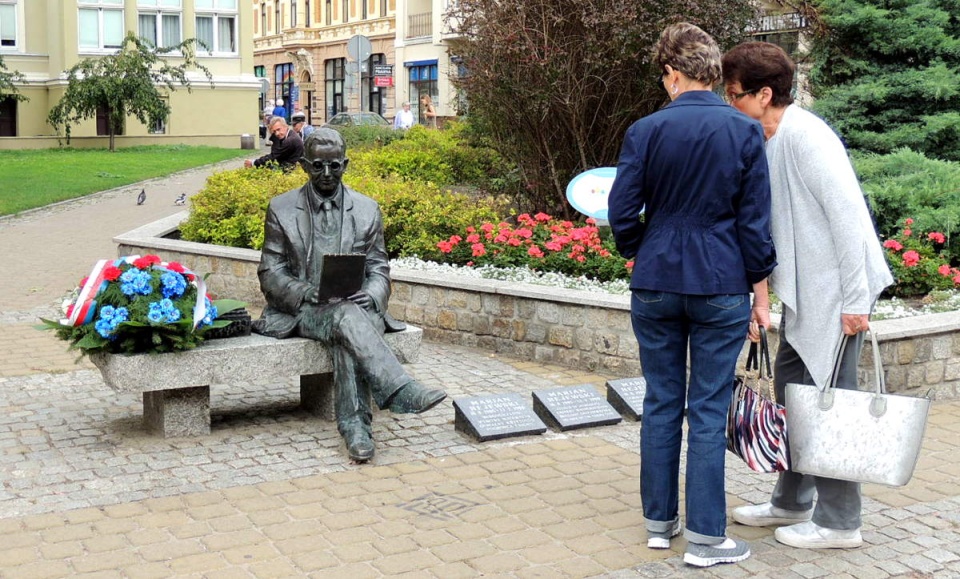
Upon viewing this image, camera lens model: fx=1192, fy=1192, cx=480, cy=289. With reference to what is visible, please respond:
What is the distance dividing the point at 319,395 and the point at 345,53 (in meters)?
52.9

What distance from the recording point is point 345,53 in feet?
191

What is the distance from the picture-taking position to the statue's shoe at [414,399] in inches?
241

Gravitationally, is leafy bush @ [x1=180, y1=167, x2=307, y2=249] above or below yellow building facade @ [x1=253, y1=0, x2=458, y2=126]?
below

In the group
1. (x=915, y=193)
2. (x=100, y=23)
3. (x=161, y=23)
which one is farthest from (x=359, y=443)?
(x=161, y=23)

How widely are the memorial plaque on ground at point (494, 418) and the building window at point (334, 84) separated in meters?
54.3

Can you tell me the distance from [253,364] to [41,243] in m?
10.6

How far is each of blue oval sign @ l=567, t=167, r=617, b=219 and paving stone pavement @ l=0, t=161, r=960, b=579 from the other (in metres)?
2.89

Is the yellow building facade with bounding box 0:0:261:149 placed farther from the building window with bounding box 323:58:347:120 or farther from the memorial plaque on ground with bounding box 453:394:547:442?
the memorial plaque on ground with bounding box 453:394:547:442

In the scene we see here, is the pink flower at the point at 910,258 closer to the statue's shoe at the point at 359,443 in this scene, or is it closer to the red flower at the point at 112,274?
the statue's shoe at the point at 359,443

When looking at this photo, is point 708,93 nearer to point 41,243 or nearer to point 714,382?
point 714,382

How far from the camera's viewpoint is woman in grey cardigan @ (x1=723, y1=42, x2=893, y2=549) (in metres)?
4.67

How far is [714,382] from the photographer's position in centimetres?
464

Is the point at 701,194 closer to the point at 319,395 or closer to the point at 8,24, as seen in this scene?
the point at 319,395

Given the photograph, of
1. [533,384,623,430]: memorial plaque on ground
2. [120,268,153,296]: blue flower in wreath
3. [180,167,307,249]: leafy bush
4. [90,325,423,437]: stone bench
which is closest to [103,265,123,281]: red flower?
[120,268,153,296]: blue flower in wreath
